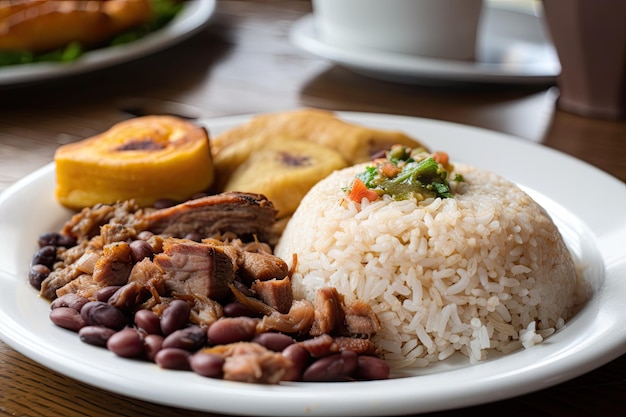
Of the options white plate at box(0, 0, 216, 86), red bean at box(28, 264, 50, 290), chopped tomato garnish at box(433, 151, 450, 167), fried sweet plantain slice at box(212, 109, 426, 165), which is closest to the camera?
red bean at box(28, 264, 50, 290)

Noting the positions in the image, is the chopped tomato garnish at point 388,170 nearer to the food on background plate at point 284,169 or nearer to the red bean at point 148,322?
the food on background plate at point 284,169

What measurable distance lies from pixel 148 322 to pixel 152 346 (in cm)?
11

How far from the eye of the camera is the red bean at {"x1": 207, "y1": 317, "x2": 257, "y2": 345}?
2.17m

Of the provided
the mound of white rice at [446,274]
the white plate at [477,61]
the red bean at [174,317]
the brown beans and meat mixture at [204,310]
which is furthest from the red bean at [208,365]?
the white plate at [477,61]

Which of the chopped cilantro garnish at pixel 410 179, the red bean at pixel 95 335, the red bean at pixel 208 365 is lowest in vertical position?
the red bean at pixel 95 335

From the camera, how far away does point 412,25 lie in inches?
207

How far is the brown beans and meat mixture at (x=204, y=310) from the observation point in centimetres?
210

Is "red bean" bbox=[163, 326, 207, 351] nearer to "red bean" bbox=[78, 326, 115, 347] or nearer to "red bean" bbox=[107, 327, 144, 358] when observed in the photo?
"red bean" bbox=[107, 327, 144, 358]

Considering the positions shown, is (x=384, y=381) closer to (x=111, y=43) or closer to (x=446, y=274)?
(x=446, y=274)

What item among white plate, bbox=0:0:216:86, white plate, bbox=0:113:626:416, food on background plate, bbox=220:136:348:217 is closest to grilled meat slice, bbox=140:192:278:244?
food on background plate, bbox=220:136:348:217

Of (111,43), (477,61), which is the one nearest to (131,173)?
(111,43)

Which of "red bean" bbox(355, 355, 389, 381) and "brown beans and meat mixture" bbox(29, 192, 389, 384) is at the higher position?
"brown beans and meat mixture" bbox(29, 192, 389, 384)

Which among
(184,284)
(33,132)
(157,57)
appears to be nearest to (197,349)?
(184,284)

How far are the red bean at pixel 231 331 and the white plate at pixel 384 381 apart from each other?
0.16 meters
